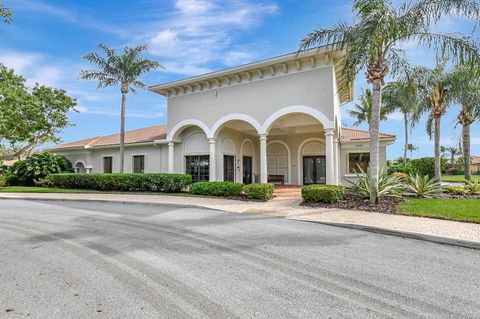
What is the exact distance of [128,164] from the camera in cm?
2156

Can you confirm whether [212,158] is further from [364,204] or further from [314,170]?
[364,204]

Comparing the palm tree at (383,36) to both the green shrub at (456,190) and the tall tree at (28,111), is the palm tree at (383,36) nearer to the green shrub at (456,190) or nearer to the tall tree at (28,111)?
the green shrub at (456,190)

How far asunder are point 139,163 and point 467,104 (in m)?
21.6

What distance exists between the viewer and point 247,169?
21141 mm

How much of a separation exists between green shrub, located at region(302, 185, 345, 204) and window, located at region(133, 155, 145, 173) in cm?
1404

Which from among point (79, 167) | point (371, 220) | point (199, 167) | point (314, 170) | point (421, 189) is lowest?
point (371, 220)

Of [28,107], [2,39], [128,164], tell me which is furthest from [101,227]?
[28,107]

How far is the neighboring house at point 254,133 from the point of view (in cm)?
1356

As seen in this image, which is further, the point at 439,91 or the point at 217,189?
the point at 439,91

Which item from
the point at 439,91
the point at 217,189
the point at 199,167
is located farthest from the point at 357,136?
the point at 199,167

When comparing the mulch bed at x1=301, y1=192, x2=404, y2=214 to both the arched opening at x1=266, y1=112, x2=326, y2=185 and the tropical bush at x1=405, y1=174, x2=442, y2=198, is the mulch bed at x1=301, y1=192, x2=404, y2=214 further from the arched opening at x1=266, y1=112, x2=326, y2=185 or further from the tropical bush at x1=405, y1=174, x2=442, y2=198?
the arched opening at x1=266, y1=112, x2=326, y2=185

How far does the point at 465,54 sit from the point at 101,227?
1320 centimetres

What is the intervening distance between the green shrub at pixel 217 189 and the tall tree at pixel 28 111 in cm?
1728

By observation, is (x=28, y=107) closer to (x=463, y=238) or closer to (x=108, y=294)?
(x=108, y=294)
